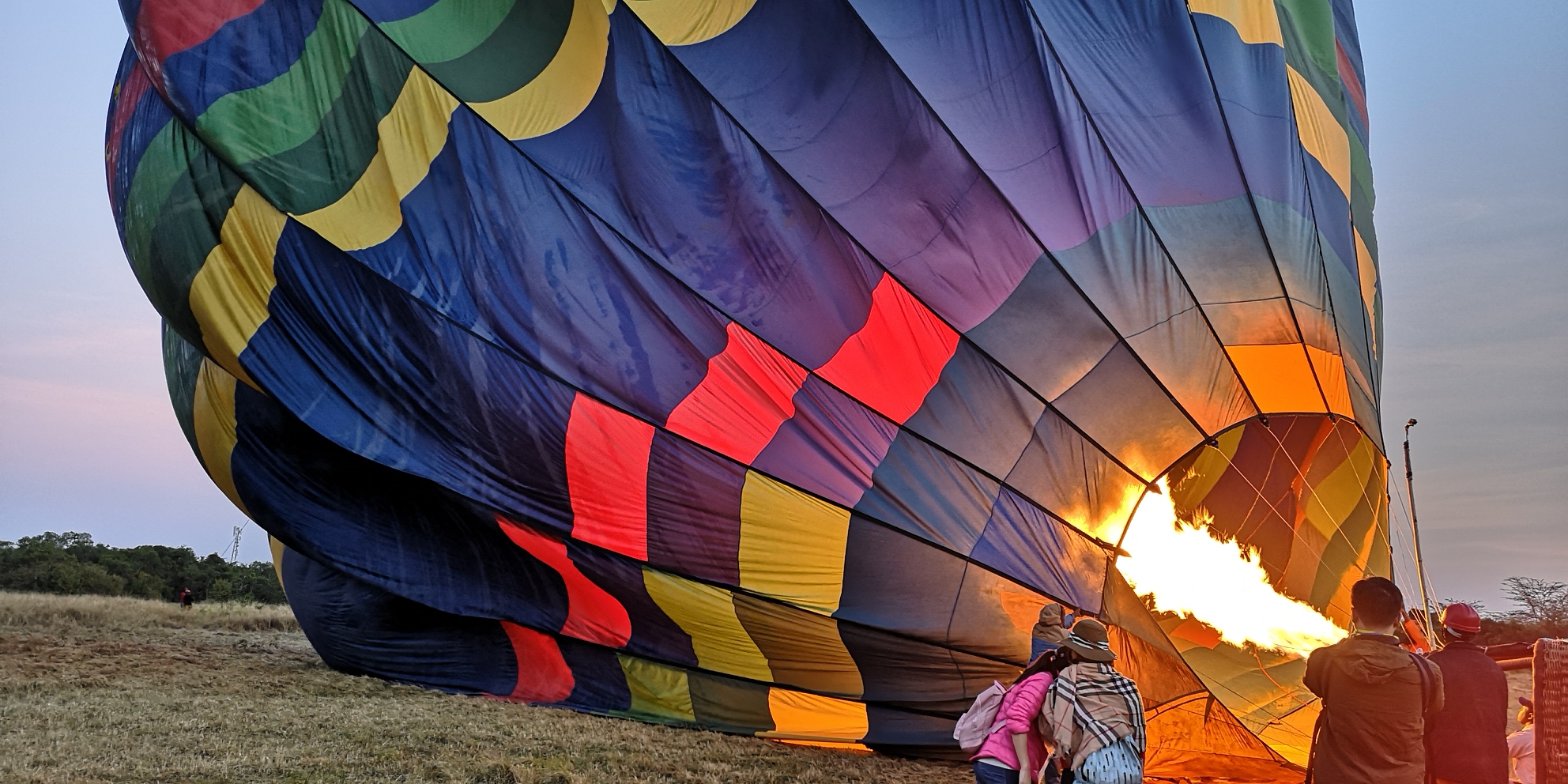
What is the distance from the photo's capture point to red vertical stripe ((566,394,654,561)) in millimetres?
4887

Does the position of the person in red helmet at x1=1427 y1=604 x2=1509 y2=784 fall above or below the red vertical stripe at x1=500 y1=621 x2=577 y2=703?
above

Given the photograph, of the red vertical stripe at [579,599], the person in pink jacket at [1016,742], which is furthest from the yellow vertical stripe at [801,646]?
the person in pink jacket at [1016,742]

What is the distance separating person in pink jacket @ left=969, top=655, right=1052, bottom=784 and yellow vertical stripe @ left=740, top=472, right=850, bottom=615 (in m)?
1.52

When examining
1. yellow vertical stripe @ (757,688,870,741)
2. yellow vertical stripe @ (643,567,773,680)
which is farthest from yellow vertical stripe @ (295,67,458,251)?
yellow vertical stripe @ (757,688,870,741)

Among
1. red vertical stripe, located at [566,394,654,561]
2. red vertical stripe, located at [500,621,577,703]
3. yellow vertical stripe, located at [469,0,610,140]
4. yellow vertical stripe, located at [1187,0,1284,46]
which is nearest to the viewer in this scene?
yellow vertical stripe, located at [1187,0,1284,46]

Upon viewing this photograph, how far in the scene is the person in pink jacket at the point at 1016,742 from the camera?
306cm

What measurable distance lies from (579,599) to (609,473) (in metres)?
0.94

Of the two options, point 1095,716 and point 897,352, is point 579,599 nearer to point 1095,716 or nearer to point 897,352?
point 897,352

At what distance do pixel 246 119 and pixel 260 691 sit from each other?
339cm

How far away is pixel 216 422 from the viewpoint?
671 centimetres

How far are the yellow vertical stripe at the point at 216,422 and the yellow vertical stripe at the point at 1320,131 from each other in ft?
19.8

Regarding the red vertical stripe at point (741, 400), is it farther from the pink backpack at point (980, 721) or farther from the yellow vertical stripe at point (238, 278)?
the yellow vertical stripe at point (238, 278)

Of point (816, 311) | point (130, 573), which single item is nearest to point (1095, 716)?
point (816, 311)

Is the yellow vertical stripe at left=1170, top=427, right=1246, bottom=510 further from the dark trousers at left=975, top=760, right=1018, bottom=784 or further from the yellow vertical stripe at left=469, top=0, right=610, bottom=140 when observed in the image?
the yellow vertical stripe at left=469, top=0, right=610, bottom=140
